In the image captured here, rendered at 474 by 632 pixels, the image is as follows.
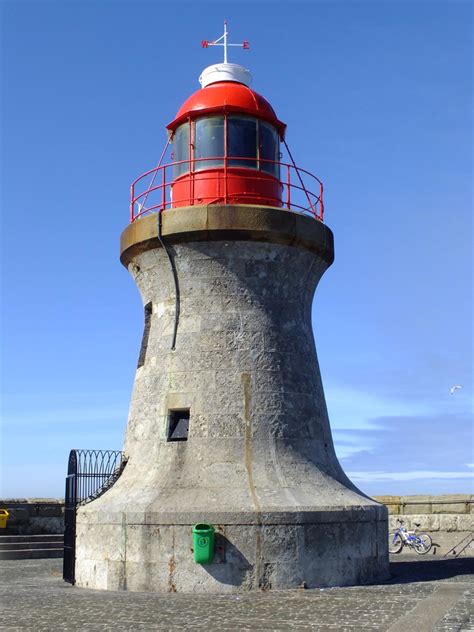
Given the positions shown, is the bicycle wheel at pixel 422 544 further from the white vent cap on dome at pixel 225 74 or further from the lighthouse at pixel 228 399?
the white vent cap on dome at pixel 225 74

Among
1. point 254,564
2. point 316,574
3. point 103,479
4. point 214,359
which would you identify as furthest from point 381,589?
point 103,479

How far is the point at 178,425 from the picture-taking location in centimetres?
1340

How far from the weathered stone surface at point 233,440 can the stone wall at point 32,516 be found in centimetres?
731

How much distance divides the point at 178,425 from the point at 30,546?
7.75m

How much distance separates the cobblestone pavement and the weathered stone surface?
50 cm

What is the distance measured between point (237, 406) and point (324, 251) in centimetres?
342

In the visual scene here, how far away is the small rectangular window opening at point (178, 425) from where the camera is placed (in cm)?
1327

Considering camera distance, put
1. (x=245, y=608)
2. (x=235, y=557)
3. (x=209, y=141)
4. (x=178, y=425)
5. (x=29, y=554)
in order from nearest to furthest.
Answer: (x=245, y=608)
(x=235, y=557)
(x=178, y=425)
(x=209, y=141)
(x=29, y=554)

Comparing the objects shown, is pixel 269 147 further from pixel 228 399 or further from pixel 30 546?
pixel 30 546

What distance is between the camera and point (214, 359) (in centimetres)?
1337

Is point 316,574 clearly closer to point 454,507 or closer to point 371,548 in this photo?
point 371,548

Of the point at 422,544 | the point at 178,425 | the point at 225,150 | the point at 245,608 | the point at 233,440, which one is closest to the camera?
the point at 245,608

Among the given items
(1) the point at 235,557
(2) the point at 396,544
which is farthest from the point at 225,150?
(2) the point at 396,544

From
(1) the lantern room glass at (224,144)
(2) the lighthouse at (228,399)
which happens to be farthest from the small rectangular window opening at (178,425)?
(1) the lantern room glass at (224,144)
